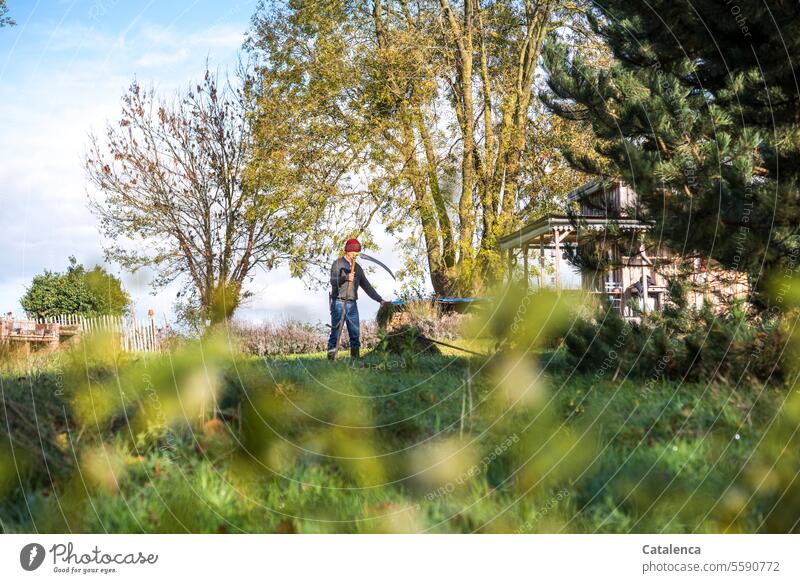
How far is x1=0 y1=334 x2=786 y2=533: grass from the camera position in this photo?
1.74 m

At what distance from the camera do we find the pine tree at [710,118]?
15.2 feet

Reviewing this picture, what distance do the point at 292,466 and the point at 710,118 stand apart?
430 centimetres

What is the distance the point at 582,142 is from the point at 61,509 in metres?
10.4

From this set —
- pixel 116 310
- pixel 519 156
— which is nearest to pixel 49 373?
pixel 116 310

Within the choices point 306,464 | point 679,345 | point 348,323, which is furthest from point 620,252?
point 306,464

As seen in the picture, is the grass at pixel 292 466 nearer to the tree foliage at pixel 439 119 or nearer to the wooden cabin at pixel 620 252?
the wooden cabin at pixel 620 252

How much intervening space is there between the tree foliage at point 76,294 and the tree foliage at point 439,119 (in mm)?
6322

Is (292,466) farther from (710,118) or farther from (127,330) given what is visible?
(710,118)

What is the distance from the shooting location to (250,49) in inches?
134

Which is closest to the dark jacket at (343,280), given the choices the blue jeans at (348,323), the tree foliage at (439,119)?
the blue jeans at (348,323)

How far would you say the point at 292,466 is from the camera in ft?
6.16

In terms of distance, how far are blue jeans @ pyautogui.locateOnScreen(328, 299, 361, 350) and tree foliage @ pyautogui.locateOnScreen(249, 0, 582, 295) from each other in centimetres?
314

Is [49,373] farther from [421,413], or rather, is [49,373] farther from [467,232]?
[467,232]

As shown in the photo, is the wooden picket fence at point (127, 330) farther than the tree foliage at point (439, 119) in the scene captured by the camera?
No
